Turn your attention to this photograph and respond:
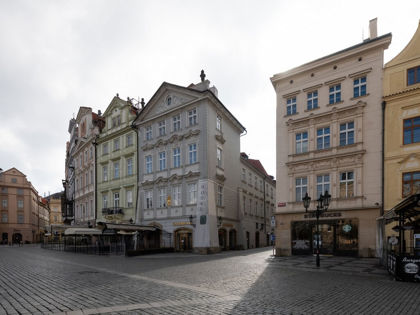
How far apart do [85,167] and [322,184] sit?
34690 millimetres

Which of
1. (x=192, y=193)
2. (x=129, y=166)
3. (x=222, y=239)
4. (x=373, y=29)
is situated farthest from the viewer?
(x=129, y=166)

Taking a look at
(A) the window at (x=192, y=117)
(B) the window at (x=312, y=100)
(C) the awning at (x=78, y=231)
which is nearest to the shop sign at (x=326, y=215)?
(B) the window at (x=312, y=100)

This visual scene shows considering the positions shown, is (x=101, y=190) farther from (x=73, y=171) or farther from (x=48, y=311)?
(x=48, y=311)

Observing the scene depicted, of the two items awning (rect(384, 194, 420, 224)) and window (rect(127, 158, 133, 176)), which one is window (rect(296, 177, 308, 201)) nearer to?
awning (rect(384, 194, 420, 224))

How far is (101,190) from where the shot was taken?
39062 mm

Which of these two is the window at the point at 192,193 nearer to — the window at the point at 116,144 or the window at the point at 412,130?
the window at the point at 116,144

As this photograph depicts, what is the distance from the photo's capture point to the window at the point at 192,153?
Result: 29141 mm

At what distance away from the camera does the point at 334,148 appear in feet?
72.5

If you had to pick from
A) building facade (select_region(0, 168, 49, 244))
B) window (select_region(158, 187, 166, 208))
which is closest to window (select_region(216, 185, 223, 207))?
window (select_region(158, 187, 166, 208))

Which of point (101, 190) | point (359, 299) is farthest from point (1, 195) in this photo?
point (359, 299)

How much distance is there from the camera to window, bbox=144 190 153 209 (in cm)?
3206

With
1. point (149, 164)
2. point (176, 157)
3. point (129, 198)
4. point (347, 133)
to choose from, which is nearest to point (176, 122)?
point (176, 157)

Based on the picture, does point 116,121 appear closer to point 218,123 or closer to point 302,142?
point 218,123

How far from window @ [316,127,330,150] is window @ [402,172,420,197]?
5.58m
